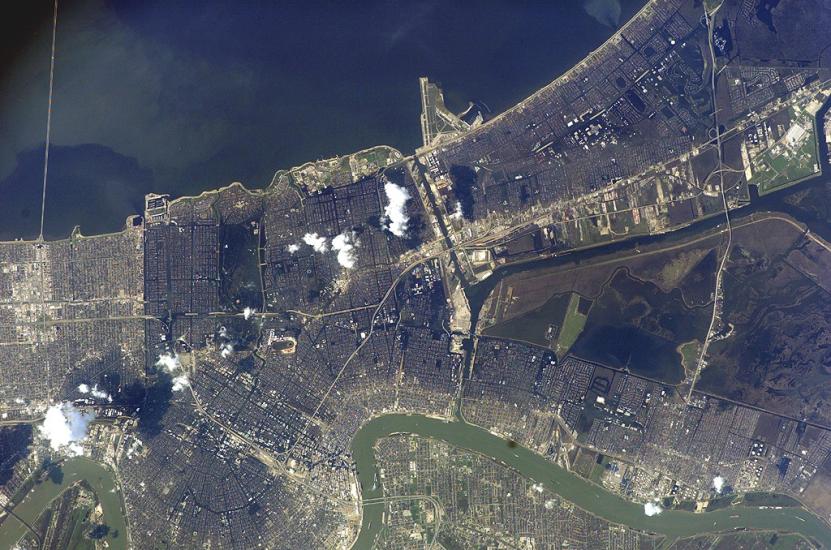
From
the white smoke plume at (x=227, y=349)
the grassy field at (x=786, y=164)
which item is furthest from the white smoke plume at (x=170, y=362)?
the grassy field at (x=786, y=164)

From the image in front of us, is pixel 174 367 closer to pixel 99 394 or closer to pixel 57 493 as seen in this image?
pixel 99 394

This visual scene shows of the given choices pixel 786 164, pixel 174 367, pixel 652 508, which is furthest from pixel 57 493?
pixel 786 164

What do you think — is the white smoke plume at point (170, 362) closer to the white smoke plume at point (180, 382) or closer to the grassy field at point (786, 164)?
the white smoke plume at point (180, 382)

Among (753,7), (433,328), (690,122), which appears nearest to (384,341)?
(433,328)

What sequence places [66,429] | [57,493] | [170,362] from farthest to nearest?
1. [170,362]
2. [66,429]
3. [57,493]

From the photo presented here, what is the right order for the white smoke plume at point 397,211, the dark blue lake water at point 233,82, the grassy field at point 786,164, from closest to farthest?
1. the white smoke plume at point 397,211
2. the grassy field at point 786,164
3. the dark blue lake water at point 233,82

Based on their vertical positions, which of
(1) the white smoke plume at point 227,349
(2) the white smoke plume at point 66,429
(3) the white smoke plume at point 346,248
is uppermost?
(3) the white smoke plume at point 346,248

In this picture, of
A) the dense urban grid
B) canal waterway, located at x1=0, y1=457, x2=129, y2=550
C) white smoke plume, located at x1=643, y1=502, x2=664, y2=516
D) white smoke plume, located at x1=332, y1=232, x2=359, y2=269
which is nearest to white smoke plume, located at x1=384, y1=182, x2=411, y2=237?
the dense urban grid
